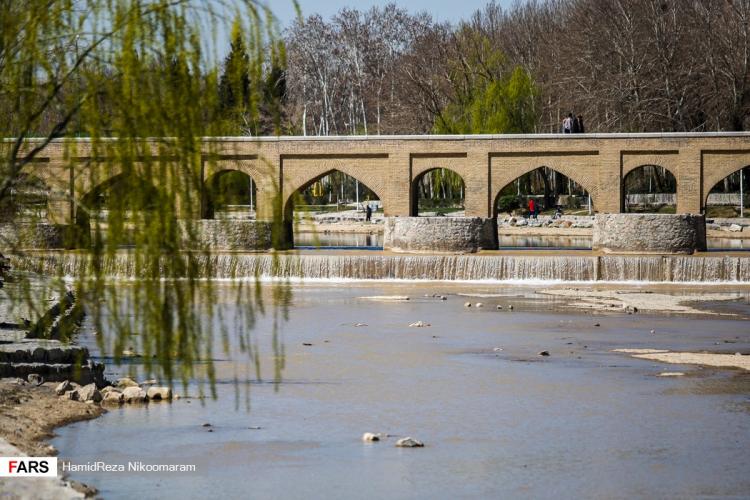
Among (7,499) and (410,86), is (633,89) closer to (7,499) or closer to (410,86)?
(410,86)

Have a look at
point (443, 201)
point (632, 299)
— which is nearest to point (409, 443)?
point (632, 299)

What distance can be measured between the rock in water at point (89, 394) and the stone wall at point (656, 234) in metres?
19.5

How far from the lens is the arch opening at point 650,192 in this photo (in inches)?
1902

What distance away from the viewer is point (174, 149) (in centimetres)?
542

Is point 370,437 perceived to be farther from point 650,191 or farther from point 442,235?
point 650,191

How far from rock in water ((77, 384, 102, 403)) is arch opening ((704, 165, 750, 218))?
125 feet

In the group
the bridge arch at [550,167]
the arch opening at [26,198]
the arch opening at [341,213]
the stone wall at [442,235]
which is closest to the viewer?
the arch opening at [26,198]

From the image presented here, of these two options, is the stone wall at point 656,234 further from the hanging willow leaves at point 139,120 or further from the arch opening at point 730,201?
A: the hanging willow leaves at point 139,120

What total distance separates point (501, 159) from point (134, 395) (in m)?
23.8

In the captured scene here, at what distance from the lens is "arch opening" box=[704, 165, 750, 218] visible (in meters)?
47.2

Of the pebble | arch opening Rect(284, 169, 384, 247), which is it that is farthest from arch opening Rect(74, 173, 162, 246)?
arch opening Rect(284, 169, 384, 247)

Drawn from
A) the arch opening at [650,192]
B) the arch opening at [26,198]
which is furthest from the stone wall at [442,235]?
the arch opening at [26,198]

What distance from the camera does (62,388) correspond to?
1085 centimetres

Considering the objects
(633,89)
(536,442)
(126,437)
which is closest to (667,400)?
(536,442)
